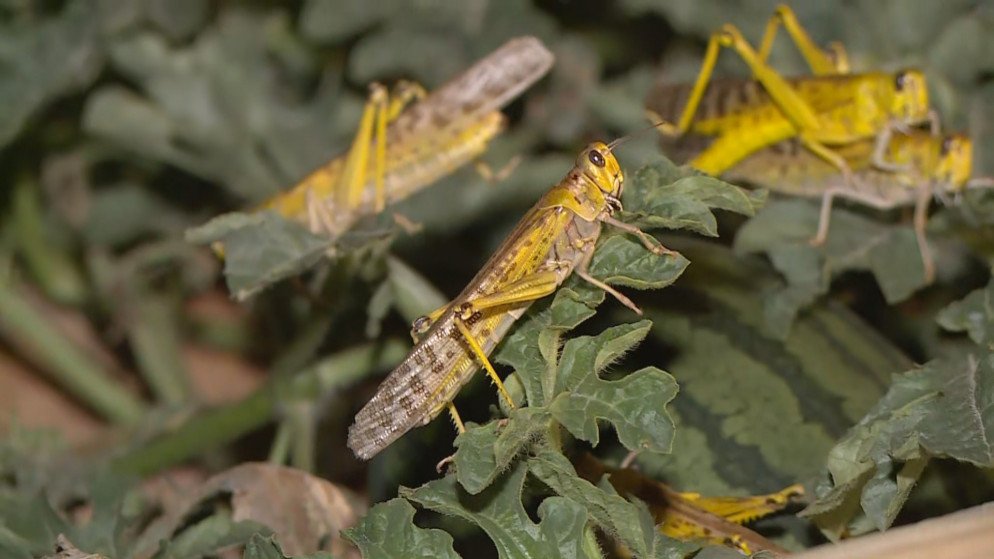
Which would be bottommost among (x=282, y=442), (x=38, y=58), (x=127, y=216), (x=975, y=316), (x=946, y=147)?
(x=975, y=316)

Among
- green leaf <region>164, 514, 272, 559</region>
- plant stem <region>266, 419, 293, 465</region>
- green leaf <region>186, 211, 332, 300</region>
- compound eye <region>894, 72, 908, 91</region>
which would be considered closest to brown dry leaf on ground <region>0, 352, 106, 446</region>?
plant stem <region>266, 419, 293, 465</region>

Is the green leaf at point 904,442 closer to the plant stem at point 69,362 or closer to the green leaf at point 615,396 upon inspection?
the green leaf at point 615,396

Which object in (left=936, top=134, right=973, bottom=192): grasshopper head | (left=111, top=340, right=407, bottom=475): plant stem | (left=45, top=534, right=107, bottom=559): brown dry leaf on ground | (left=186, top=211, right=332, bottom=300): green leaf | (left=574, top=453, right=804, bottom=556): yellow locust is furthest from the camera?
(left=111, top=340, right=407, bottom=475): plant stem

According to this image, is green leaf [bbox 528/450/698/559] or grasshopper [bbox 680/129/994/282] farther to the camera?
grasshopper [bbox 680/129/994/282]

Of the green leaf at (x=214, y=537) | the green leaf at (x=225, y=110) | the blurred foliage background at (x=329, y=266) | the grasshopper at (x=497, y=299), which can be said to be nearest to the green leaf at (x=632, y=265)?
the grasshopper at (x=497, y=299)

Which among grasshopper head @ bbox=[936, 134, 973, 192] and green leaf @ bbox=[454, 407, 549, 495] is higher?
green leaf @ bbox=[454, 407, 549, 495]

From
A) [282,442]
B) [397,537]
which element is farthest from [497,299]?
[282,442]

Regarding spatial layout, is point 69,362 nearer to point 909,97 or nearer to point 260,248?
point 260,248

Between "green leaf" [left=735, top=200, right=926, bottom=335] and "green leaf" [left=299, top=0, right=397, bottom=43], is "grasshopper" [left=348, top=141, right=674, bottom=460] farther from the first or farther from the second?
"green leaf" [left=299, top=0, right=397, bottom=43]
